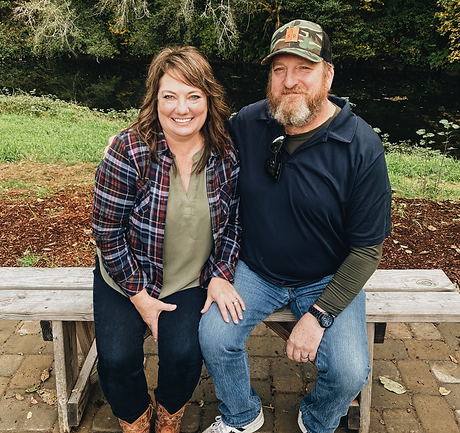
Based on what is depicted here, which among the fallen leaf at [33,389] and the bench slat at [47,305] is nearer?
the bench slat at [47,305]

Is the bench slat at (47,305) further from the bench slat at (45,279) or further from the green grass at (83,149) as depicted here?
the green grass at (83,149)

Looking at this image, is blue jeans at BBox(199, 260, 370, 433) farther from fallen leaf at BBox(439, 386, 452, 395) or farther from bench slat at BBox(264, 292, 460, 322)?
fallen leaf at BBox(439, 386, 452, 395)

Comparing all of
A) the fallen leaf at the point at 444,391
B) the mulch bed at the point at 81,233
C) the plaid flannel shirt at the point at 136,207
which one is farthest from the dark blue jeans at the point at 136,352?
the mulch bed at the point at 81,233

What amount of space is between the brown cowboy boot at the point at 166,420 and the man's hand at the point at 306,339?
2.14ft


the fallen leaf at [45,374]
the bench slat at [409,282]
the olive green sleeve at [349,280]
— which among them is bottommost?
the fallen leaf at [45,374]

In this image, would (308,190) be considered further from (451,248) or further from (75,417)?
(451,248)

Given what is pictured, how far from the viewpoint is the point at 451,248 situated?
4.09 meters

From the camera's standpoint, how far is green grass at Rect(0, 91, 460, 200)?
238 inches

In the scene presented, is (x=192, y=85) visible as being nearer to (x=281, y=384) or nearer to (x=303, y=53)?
(x=303, y=53)

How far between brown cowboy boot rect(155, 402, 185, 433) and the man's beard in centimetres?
154

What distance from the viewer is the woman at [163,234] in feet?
7.05

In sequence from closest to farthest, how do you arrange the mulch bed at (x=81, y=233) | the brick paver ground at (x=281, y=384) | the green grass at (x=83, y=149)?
the brick paver ground at (x=281, y=384)
the mulch bed at (x=81, y=233)
the green grass at (x=83, y=149)

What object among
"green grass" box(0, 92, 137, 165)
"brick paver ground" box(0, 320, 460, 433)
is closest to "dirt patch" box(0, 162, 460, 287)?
"brick paver ground" box(0, 320, 460, 433)

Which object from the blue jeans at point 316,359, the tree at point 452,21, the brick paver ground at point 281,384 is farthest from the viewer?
the tree at point 452,21
